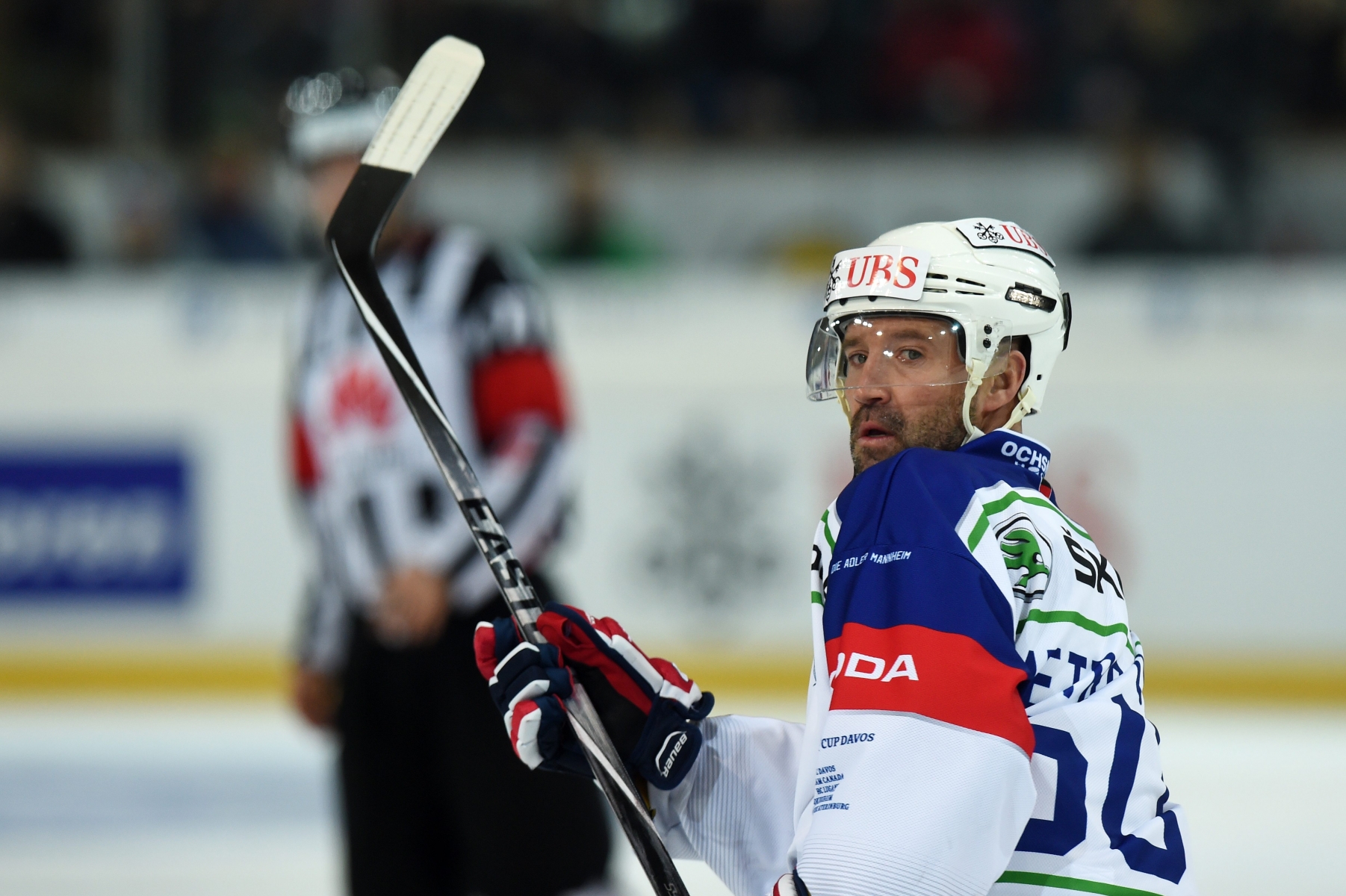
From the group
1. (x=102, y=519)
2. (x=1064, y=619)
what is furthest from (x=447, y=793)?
(x=102, y=519)

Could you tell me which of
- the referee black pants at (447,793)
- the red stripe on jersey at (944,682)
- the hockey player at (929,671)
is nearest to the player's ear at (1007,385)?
the hockey player at (929,671)

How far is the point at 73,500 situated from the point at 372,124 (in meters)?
3.47

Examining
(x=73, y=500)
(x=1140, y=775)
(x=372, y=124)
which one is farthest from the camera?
(x=73, y=500)

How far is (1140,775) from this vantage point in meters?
1.38

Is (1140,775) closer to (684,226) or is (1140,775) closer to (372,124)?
(372,124)

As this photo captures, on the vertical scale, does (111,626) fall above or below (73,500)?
below

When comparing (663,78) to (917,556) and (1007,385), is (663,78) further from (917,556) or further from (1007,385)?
(917,556)

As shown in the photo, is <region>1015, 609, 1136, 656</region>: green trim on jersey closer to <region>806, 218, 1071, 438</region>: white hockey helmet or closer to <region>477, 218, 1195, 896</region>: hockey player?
<region>477, 218, 1195, 896</region>: hockey player

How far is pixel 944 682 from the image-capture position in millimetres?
1234

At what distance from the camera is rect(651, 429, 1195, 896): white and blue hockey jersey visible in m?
1.23

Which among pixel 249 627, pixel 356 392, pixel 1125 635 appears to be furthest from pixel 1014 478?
pixel 249 627

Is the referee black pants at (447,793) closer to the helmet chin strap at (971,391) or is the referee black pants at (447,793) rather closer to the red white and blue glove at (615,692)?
the red white and blue glove at (615,692)

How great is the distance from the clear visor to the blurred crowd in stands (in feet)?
14.1

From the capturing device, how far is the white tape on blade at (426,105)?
5.87 feet
